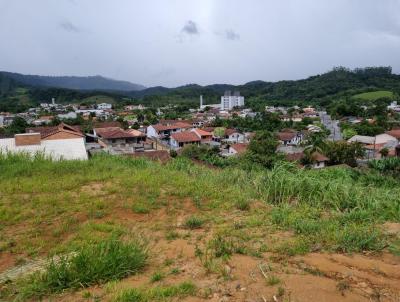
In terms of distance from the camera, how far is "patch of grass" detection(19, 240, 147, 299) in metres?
2.60

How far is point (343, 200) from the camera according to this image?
4770 mm

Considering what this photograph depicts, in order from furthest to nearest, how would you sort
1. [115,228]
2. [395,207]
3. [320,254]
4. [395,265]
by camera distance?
[395,207] → [115,228] → [320,254] → [395,265]

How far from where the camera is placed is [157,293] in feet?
7.99

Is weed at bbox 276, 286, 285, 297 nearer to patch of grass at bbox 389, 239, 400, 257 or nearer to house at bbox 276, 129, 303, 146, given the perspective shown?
patch of grass at bbox 389, 239, 400, 257

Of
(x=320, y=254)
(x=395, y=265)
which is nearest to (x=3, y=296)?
(x=320, y=254)

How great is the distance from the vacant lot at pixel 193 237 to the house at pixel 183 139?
28.8 metres

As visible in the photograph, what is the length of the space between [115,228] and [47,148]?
21.2 feet

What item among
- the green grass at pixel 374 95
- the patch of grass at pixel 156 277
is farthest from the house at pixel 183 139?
the green grass at pixel 374 95

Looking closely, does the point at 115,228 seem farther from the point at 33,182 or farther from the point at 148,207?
the point at 33,182

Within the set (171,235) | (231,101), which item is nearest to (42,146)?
(171,235)

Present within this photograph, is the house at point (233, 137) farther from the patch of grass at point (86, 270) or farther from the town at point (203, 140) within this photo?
the patch of grass at point (86, 270)

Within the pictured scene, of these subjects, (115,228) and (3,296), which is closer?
(3,296)

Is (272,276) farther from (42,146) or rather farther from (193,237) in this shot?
(42,146)

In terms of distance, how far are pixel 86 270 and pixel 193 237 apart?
48.7 inches
